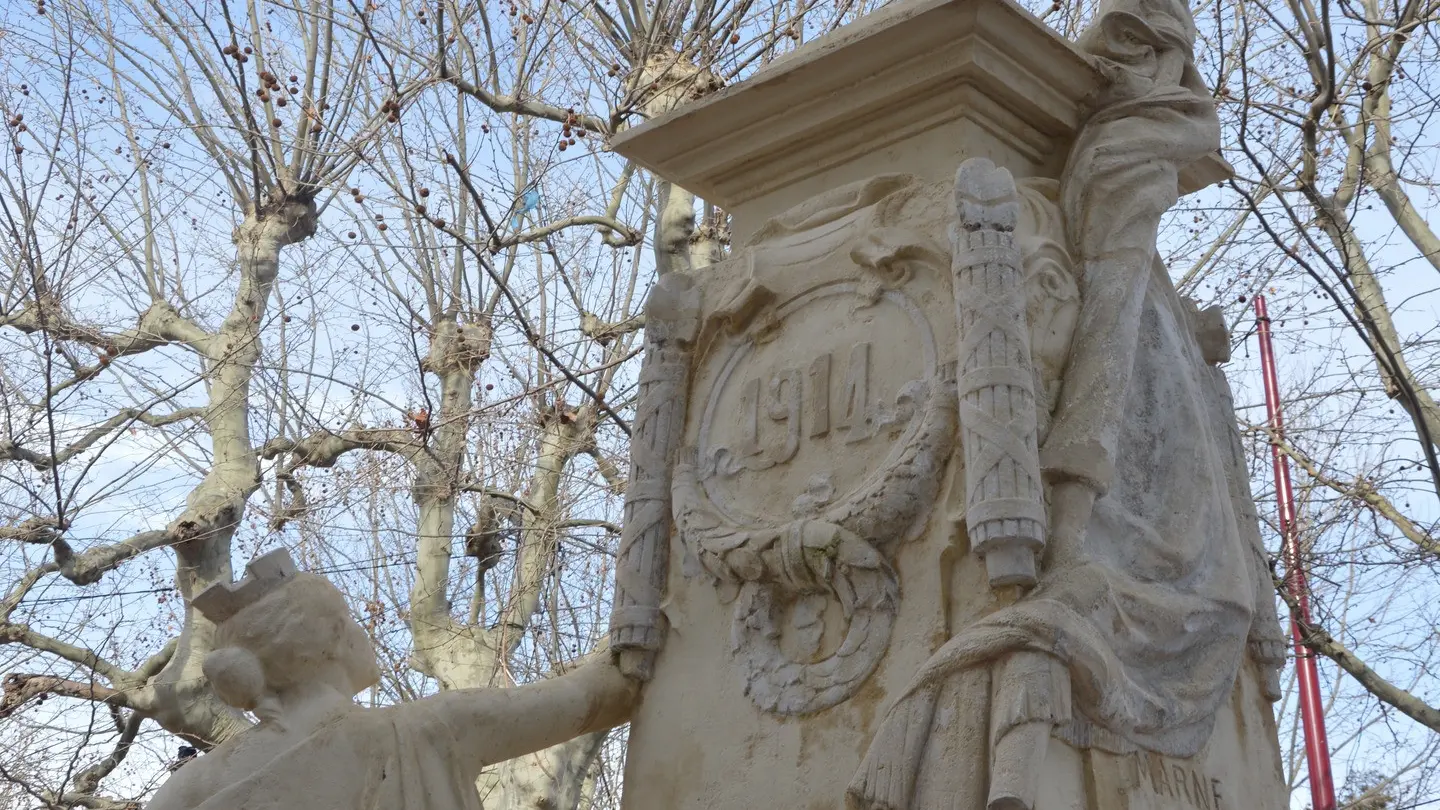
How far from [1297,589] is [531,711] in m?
5.44

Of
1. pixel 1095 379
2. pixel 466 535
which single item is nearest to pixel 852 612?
pixel 1095 379

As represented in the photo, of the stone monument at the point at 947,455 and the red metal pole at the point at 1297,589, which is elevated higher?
the red metal pole at the point at 1297,589

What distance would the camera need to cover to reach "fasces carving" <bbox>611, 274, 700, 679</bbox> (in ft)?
13.9

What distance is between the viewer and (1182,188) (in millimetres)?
4758

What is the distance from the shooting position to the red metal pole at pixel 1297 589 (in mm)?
8500

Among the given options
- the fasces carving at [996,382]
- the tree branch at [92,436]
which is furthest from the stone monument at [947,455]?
the tree branch at [92,436]

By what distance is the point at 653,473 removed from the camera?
439cm

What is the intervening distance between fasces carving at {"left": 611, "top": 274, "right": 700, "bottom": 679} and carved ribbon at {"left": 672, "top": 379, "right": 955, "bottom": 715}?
0.98 ft

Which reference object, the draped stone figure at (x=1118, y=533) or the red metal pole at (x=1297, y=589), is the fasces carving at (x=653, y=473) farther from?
the red metal pole at (x=1297, y=589)

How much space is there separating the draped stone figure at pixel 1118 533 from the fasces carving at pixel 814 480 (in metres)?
0.30

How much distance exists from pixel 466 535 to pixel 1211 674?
5888 millimetres

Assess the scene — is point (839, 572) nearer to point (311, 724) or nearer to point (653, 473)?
point (653, 473)

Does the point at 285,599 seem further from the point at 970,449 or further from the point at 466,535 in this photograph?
the point at 466,535

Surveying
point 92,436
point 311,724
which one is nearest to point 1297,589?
point 311,724
